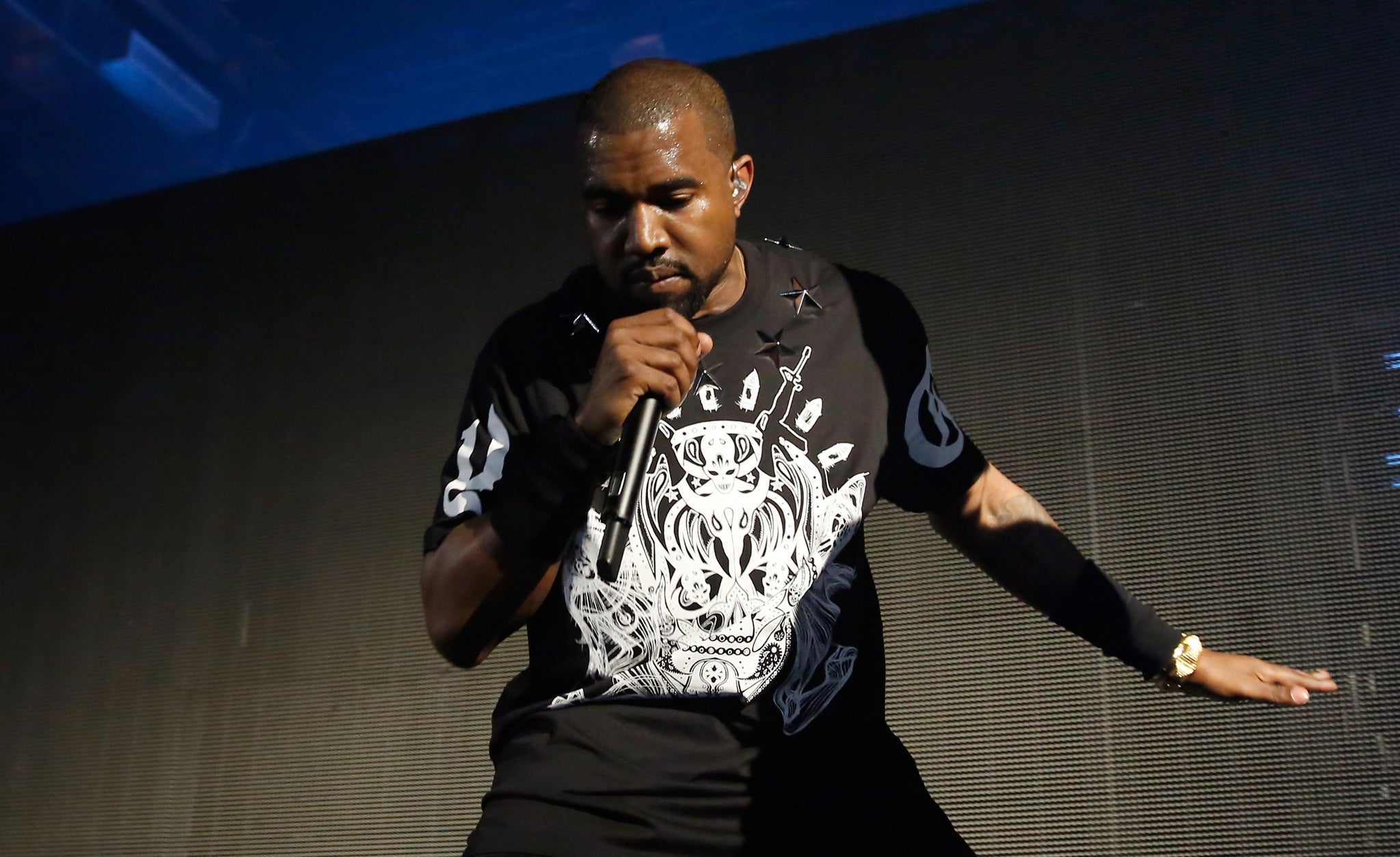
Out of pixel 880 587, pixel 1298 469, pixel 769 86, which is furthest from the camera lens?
pixel 769 86

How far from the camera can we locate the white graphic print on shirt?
4.15 ft

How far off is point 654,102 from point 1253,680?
92cm

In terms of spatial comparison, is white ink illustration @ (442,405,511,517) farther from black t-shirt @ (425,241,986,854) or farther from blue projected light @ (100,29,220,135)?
blue projected light @ (100,29,220,135)

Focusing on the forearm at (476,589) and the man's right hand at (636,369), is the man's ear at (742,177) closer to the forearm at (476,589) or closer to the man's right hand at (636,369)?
the man's right hand at (636,369)

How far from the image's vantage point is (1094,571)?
4.67 ft

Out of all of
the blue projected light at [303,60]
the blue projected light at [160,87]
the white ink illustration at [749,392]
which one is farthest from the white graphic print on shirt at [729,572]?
the blue projected light at [160,87]

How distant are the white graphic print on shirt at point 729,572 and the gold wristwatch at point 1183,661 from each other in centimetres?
37

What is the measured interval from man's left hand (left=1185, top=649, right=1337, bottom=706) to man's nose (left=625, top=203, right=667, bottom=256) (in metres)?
0.75

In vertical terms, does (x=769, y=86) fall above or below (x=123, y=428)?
above

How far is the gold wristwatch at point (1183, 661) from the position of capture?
1362mm

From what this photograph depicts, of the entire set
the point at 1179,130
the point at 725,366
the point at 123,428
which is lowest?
the point at 725,366

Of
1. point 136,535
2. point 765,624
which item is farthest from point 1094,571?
point 136,535

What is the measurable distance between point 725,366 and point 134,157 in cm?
247

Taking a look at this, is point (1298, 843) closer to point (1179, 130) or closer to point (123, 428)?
point (1179, 130)
